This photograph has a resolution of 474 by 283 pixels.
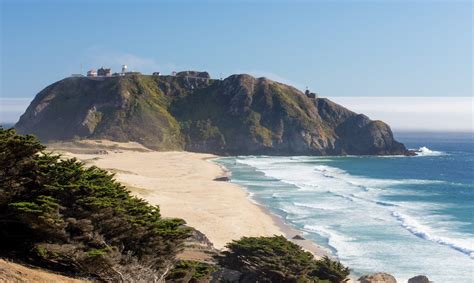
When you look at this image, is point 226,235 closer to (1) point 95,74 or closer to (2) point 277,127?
(2) point 277,127

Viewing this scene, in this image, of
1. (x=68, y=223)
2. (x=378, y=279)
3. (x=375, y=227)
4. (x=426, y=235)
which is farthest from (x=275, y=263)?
(x=375, y=227)

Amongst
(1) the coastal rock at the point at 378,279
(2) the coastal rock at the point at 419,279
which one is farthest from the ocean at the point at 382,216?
(1) the coastal rock at the point at 378,279

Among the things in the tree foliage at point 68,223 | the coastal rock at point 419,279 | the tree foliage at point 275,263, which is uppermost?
the tree foliage at point 68,223

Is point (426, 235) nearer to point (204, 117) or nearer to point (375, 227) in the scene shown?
point (375, 227)

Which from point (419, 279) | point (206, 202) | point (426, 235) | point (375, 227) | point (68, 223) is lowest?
point (419, 279)

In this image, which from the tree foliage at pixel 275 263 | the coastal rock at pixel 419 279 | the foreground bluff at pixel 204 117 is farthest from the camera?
the foreground bluff at pixel 204 117

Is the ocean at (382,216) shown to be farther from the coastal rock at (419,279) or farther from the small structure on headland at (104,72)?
the small structure on headland at (104,72)

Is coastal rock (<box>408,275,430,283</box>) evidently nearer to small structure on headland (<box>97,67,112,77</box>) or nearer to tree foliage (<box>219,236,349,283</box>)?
tree foliage (<box>219,236,349,283</box>)
